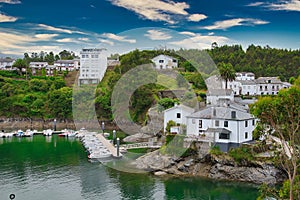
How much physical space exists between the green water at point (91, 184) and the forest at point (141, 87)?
20.7 metres

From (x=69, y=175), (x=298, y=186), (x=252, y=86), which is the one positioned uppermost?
(x=252, y=86)

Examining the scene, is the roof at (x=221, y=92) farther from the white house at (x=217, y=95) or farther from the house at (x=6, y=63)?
the house at (x=6, y=63)

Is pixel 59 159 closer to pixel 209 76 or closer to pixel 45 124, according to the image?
pixel 45 124

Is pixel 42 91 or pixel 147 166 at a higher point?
pixel 42 91

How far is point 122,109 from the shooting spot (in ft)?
199

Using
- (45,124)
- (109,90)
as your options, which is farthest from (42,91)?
(109,90)

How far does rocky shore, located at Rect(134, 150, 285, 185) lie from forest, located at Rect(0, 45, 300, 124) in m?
18.9

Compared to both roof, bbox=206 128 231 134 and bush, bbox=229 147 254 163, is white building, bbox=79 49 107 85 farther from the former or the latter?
bush, bbox=229 147 254 163

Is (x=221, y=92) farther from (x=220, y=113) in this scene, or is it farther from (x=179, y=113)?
(x=220, y=113)

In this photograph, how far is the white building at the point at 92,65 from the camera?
253 ft

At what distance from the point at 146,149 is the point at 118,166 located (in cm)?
672

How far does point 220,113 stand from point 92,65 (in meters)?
48.6

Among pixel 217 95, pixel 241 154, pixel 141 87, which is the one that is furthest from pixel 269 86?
pixel 241 154

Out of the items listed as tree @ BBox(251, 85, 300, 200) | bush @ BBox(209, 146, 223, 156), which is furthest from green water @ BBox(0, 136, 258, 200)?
tree @ BBox(251, 85, 300, 200)
